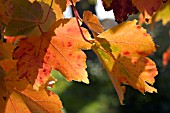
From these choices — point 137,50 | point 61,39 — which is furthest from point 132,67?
point 61,39

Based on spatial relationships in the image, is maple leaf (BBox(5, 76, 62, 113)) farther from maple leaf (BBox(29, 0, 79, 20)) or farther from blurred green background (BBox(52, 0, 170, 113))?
blurred green background (BBox(52, 0, 170, 113))

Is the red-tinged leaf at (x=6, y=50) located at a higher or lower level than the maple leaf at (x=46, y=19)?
lower

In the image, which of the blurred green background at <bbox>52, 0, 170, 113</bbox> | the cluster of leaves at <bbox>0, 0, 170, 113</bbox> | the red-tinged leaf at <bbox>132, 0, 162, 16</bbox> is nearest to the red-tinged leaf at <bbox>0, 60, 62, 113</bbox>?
the cluster of leaves at <bbox>0, 0, 170, 113</bbox>

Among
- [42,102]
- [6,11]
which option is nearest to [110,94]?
[42,102]

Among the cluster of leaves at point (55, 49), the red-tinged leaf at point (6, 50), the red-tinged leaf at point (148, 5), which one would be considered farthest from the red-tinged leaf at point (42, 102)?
the red-tinged leaf at point (148, 5)

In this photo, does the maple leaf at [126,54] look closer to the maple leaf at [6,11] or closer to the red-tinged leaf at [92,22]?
the red-tinged leaf at [92,22]

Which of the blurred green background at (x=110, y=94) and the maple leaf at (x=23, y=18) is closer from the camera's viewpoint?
the maple leaf at (x=23, y=18)

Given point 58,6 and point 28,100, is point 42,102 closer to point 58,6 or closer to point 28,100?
point 28,100
